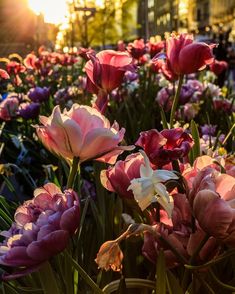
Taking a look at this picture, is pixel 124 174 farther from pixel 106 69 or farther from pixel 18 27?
pixel 18 27

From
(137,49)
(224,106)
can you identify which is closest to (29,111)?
(137,49)

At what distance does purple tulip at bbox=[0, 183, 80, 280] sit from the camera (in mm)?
674

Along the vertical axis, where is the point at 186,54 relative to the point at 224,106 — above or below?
above

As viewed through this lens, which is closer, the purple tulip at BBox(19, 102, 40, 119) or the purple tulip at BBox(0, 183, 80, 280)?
the purple tulip at BBox(0, 183, 80, 280)

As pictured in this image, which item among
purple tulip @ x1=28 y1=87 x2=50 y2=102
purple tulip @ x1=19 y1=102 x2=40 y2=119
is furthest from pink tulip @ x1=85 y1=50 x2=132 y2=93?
purple tulip @ x1=28 y1=87 x2=50 y2=102

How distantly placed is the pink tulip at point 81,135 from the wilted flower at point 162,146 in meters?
0.04

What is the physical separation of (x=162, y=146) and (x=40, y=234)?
22cm

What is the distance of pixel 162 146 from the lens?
80cm

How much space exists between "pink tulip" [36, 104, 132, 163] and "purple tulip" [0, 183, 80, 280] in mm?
67

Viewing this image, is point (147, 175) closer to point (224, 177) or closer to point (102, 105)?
→ point (224, 177)

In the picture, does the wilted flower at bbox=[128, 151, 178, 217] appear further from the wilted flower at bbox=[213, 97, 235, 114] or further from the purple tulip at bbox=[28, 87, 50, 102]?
the purple tulip at bbox=[28, 87, 50, 102]

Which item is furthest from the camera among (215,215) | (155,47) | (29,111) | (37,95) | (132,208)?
(155,47)

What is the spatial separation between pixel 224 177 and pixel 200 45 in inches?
19.7

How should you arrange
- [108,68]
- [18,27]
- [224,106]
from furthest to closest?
[18,27]
[224,106]
[108,68]
